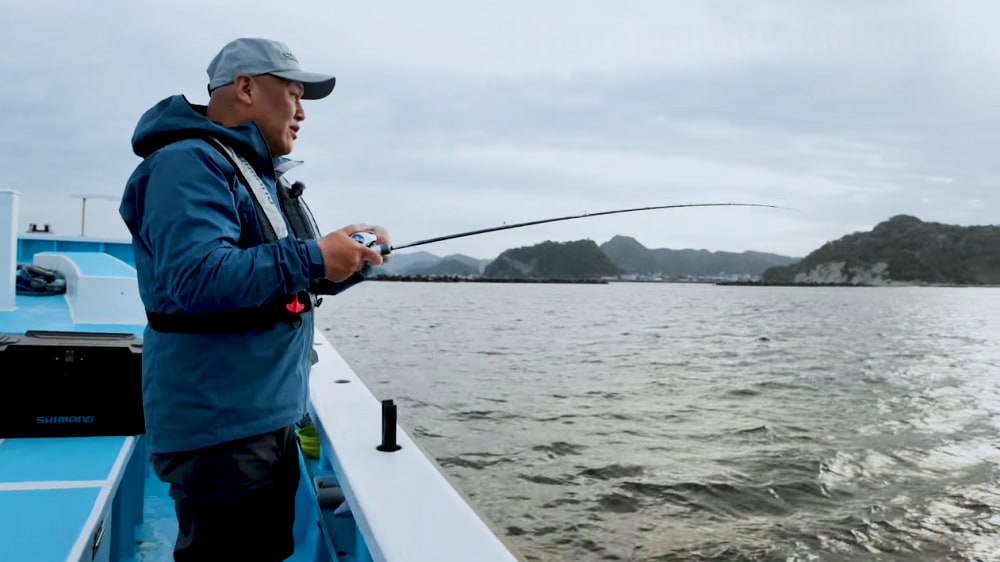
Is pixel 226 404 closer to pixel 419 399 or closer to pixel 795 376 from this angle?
pixel 419 399

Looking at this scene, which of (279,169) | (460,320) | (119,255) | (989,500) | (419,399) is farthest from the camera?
(460,320)

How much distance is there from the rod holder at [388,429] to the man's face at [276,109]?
116cm

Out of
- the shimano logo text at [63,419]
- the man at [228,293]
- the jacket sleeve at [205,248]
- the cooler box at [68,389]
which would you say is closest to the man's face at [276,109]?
the man at [228,293]

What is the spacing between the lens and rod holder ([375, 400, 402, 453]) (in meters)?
2.53

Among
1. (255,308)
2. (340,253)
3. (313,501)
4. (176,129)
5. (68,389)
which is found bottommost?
(313,501)

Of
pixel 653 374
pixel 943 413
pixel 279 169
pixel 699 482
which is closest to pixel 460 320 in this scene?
pixel 653 374

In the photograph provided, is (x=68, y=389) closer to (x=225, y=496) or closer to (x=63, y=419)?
(x=63, y=419)

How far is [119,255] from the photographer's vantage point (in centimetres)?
989

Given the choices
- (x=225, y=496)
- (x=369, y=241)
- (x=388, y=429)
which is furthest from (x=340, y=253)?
(x=388, y=429)

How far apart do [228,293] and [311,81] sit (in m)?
0.62

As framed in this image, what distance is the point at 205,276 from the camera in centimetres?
132

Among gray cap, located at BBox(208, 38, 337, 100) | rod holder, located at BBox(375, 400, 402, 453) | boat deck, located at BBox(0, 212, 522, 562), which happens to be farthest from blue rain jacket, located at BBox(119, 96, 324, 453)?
rod holder, located at BBox(375, 400, 402, 453)

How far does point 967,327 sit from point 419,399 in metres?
36.3

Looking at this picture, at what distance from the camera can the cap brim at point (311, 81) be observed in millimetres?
1637
